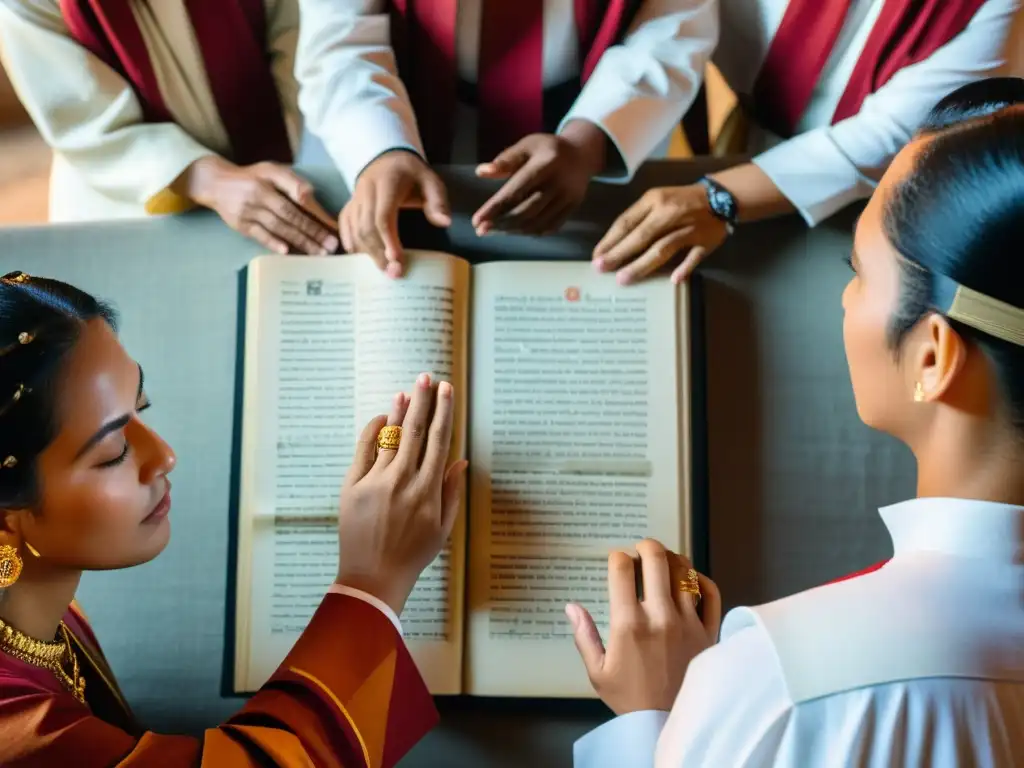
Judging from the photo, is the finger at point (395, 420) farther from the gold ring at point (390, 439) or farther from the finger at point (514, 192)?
the finger at point (514, 192)

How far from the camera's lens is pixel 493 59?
79 cm

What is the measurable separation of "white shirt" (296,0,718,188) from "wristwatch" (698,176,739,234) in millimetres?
81

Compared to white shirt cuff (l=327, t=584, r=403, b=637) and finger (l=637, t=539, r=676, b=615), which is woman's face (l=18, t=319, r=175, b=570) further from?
finger (l=637, t=539, r=676, b=615)

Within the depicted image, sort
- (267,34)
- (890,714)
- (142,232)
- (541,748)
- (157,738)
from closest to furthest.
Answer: (890,714), (157,738), (541,748), (142,232), (267,34)

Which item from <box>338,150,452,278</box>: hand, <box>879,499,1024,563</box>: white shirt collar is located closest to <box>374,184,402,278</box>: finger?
<box>338,150,452,278</box>: hand

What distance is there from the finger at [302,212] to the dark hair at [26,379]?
0.26 meters

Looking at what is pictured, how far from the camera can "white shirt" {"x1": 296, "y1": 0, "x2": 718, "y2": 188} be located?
0.73 metres

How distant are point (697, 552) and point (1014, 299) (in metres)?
0.35

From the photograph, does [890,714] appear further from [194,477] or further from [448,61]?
[448,61]

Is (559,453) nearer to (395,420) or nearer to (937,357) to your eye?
(395,420)

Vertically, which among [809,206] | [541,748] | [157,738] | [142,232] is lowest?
[541,748]

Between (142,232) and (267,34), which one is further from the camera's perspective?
(267,34)

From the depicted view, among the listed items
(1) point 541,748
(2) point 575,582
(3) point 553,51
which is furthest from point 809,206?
(1) point 541,748

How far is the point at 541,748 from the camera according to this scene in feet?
2.09
